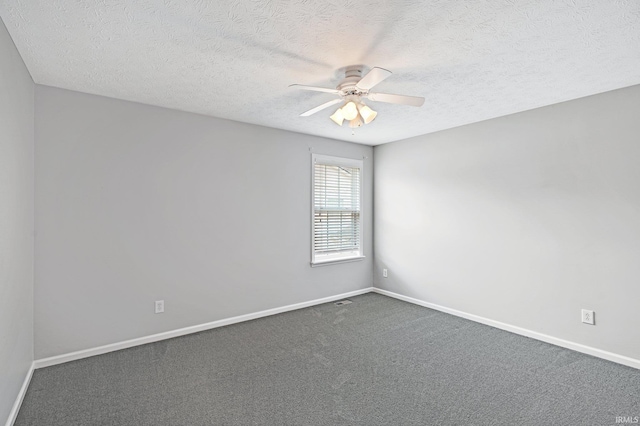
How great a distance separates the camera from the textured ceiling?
1.72 m

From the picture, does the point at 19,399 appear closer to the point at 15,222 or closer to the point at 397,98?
the point at 15,222

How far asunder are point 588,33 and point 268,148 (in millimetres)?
3112

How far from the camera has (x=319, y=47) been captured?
6.88 feet

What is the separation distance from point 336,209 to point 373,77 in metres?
2.83

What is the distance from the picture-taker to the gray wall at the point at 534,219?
280 centimetres

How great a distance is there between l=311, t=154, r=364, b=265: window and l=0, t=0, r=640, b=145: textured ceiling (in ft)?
5.15

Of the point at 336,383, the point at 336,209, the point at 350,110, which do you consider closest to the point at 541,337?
the point at 336,383

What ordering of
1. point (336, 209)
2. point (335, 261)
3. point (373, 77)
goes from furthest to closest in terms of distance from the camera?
point (336, 209) → point (335, 261) → point (373, 77)

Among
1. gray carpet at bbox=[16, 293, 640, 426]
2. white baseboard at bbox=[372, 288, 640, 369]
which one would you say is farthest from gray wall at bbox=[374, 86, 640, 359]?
gray carpet at bbox=[16, 293, 640, 426]

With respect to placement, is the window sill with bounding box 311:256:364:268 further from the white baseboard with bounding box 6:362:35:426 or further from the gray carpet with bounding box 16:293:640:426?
the white baseboard with bounding box 6:362:35:426

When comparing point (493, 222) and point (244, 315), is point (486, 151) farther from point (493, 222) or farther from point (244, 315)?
point (244, 315)

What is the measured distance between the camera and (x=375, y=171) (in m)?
5.16

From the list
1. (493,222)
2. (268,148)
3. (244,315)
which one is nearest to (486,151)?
(493,222)

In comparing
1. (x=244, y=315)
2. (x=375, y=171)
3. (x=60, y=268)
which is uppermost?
(x=375, y=171)
